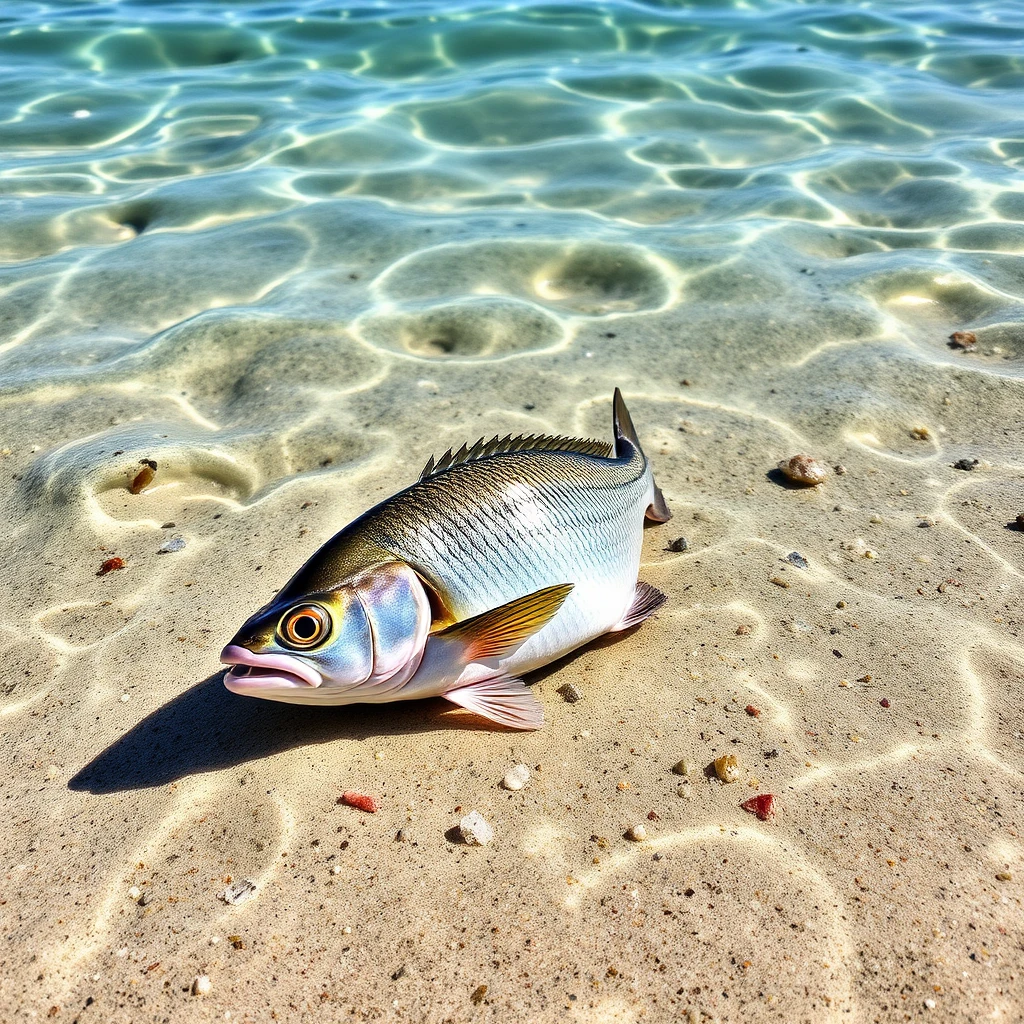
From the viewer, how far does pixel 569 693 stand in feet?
8.32

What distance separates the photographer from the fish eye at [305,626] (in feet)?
6.65

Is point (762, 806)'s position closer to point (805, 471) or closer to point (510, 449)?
point (510, 449)

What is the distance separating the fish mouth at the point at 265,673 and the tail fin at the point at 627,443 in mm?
1463

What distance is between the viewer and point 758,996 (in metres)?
1.76

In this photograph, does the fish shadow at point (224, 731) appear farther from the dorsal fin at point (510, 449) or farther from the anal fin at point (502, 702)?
the dorsal fin at point (510, 449)

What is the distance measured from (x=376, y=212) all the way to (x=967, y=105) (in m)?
6.25

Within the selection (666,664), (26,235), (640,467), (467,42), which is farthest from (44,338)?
(467,42)

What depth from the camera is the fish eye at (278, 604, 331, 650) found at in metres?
2.03

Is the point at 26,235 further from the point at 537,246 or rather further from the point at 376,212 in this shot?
the point at 537,246

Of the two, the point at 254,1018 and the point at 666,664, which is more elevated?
the point at 254,1018

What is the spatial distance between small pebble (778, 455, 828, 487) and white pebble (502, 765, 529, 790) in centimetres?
195

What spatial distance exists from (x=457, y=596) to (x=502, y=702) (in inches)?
13.5

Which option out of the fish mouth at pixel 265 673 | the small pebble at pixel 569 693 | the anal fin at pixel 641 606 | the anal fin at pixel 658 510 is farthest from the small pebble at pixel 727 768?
the anal fin at pixel 658 510

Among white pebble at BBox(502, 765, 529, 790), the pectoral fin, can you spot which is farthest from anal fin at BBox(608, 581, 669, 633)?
white pebble at BBox(502, 765, 529, 790)
